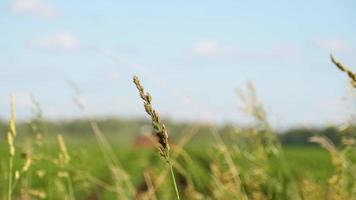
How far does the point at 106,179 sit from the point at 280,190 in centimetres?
2034

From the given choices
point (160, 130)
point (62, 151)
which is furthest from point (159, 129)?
point (62, 151)

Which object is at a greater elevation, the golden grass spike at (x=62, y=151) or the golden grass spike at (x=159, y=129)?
the golden grass spike at (x=159, y=129)

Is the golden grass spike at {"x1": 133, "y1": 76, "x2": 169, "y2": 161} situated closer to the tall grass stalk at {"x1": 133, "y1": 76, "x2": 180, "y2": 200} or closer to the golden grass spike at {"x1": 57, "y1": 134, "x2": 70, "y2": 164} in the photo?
the tall grass stalk at {"x1": 133, "y1": 76, "x2": 180, "y2": 200}

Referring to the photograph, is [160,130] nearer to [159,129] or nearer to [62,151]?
[159,129]

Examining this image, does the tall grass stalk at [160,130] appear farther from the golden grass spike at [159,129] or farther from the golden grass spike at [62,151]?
the golden grass spike at [62,151]

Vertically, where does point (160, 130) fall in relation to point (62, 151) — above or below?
above

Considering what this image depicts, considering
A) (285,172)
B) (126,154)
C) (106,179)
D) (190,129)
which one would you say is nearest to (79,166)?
(190,129)

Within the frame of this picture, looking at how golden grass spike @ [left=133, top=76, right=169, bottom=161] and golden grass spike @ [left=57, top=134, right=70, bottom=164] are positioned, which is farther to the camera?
golden grass spike @ [left=57, top=134, right=70, bottom=164]

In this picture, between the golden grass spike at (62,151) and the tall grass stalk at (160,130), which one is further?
the golden grass spike at (62,151)

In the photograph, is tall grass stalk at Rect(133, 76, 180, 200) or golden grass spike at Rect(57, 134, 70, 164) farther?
golden grass spike at Rect(57, 134, 70, 164)

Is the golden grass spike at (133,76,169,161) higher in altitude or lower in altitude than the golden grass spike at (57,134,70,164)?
higher

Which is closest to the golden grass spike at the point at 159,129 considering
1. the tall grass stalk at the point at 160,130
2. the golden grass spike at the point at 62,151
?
the tall grass stalk at the point at 160,130

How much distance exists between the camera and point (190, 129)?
111 inches

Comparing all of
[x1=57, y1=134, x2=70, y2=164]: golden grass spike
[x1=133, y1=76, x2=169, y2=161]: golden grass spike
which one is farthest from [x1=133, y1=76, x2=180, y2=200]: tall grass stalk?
[x1=57, y1=134, x2=70, y2=164]: golden grass spike
